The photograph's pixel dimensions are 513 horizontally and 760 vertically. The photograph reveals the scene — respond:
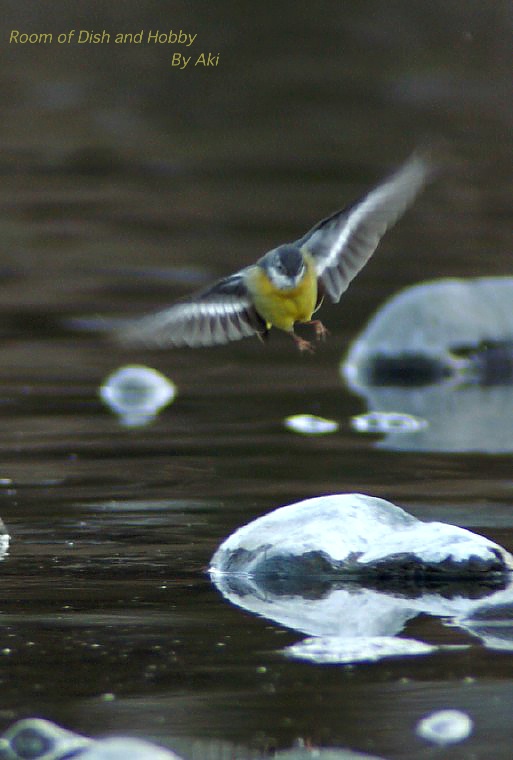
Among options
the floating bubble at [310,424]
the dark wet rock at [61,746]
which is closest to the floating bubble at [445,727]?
the dark wet rock at [61,746]

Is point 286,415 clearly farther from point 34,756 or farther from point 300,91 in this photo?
point 300,91

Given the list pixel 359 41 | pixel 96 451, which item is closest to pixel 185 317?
pixel 96 451

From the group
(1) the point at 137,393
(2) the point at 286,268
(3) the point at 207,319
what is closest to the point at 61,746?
(2) the point at 286,268

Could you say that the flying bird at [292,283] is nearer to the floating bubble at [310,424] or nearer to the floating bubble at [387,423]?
the floating bubble at [310,424]

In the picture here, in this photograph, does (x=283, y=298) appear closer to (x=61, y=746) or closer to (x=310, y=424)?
(x=61, y=746)

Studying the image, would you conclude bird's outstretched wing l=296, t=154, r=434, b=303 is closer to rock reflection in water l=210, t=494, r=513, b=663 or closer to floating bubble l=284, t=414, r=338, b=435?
rock reflection in water l=210, t=494, r=513, b=663

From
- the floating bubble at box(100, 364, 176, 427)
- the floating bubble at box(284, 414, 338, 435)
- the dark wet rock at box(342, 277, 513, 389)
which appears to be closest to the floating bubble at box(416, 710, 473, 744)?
the floating bubble at box(284, 414, 338, 435)
